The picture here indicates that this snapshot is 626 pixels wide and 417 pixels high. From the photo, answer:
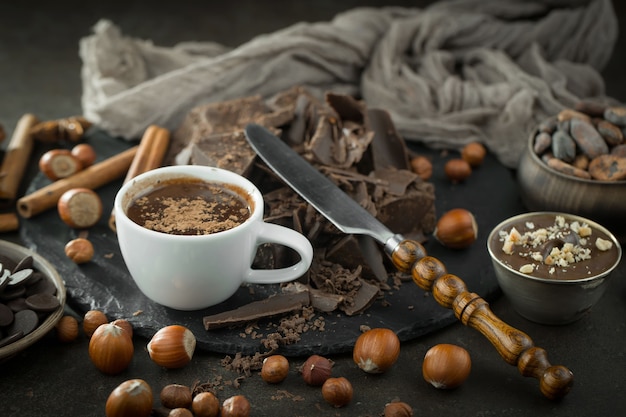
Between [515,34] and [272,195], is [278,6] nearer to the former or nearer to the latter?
[515,34]

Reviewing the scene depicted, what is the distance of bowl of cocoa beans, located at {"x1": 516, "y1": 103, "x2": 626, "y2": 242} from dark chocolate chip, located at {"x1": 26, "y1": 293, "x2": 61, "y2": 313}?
205 cm

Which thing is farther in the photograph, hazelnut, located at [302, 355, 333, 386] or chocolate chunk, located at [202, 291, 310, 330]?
chocolate chunk, located at [202, 291, 310, 330]

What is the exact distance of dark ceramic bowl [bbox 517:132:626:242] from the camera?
3.26 meters

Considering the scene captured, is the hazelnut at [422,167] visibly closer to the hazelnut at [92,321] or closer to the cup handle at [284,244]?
the cup handle at [284,244]

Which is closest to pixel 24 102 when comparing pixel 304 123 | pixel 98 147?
pixel 98 147

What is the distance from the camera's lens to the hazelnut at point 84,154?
12.4 feet

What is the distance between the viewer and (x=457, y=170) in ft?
12.5

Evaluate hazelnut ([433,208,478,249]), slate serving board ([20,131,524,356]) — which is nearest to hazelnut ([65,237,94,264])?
slate serving board ([20,131,524,356])

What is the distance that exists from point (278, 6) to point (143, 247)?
3626mm

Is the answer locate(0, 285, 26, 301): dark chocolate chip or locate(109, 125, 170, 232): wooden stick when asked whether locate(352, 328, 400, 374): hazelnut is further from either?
locate(109, 125, 170, 232): wooden stick

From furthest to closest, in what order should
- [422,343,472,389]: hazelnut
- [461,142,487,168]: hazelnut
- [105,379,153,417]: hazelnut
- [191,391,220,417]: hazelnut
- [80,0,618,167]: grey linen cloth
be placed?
1. [80,0,618,167]: grey linen cloth
2. [461,142,487,168]: hazelnut
3. [422,343,472,389]: hazelnut
4. [191,391,220,417]: hazelnut
5. [105,379,153,417]: hazelnut

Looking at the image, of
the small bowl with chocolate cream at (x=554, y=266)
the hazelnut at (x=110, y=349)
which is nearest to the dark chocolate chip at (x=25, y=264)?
the hazelnut at (x=110, y=349)

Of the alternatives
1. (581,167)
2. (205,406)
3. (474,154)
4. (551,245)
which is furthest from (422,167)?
(205,406)

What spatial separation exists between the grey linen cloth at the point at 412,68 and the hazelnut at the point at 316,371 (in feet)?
6.11
